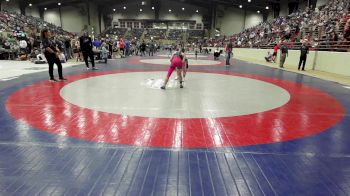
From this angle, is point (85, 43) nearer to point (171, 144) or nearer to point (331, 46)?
point (171, 144)

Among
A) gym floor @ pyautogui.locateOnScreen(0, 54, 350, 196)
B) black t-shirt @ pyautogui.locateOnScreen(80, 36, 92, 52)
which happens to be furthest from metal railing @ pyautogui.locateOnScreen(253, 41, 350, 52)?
black t-shirt @ pyautogui.locateOnScreen(80, 36, 92, 52)

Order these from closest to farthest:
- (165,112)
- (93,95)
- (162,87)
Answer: (165,112) → (93,95) → (162,87)

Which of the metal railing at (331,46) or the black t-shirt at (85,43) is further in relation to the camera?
the metal railing at (331,46)

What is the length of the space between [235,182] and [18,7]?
47.4 meters

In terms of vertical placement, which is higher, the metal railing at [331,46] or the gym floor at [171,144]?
the metal railing at [331,46]

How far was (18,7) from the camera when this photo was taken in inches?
1576

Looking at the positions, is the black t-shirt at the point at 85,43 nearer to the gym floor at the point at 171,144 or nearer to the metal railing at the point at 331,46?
the gym floor at the point at 171,144

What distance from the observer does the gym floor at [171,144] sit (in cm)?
239

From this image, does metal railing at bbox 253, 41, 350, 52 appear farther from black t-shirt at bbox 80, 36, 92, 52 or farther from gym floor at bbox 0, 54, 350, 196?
black t-shirt at bbox 80, 36, 92, 52

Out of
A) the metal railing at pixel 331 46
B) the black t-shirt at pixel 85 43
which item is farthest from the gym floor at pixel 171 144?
the metal railing at pixel 331 46

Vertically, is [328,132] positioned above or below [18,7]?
below

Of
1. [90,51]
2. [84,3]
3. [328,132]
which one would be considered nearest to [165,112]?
[328,132]

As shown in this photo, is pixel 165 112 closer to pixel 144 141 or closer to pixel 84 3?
pixel 144 141

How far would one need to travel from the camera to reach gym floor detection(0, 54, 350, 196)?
2.39m
